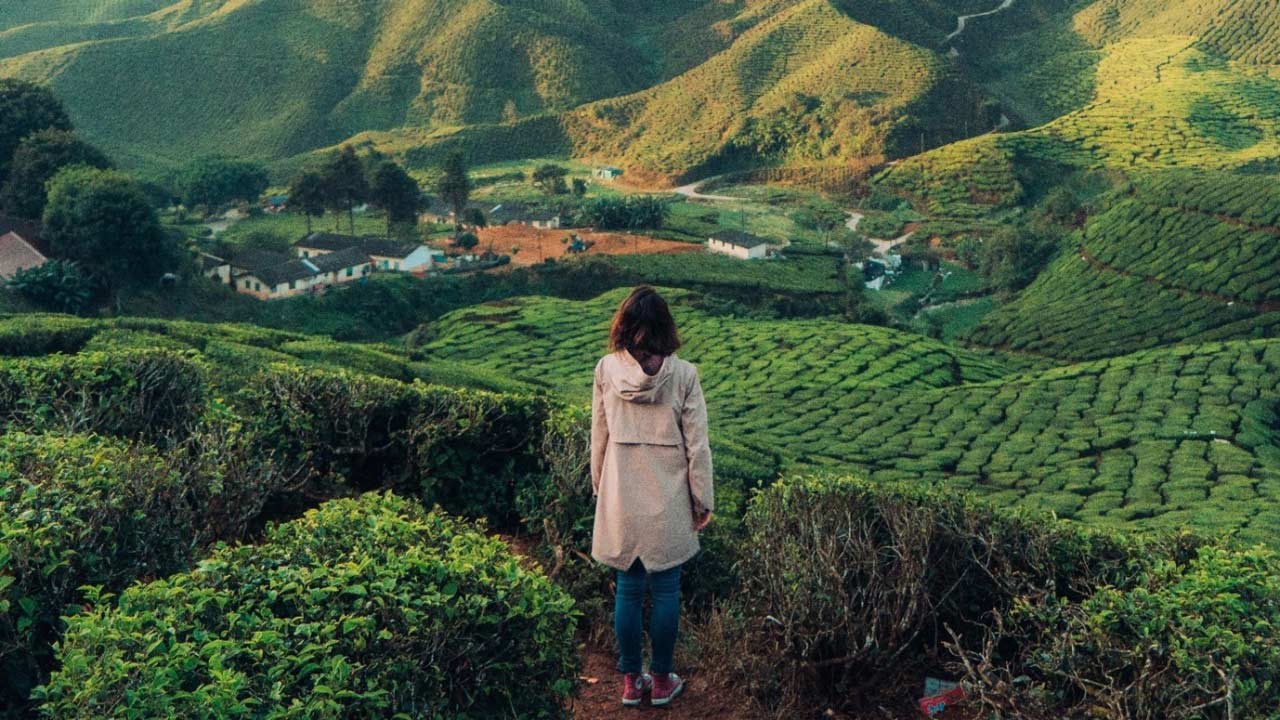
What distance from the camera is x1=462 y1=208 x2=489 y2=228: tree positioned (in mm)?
44688

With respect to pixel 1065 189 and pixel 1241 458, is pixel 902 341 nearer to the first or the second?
pixel 1241 458

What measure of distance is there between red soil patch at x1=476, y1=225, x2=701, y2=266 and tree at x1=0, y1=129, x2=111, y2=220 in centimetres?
1373

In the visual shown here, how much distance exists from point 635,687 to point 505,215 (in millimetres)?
42842

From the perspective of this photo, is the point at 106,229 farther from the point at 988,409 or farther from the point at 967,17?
the point at 967,17

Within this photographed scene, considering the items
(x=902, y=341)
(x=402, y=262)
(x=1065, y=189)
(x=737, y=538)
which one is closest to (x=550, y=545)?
(x=737, y=538)

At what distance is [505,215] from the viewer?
47.2m

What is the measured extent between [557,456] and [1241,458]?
16081 mm

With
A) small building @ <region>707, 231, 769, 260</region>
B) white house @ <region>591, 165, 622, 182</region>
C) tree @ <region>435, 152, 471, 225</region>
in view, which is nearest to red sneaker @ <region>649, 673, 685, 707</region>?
small building @ <region>707, 231, 769, 260</region>

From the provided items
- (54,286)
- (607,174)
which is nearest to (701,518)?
(54,286)

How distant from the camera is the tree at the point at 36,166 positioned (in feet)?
108

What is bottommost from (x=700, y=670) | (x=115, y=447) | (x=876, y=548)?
(x=700, y=670)

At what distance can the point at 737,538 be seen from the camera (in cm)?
702

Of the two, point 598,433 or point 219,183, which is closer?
point 598,433

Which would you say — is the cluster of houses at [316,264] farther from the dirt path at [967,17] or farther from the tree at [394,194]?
the dirt path at [967,17]
